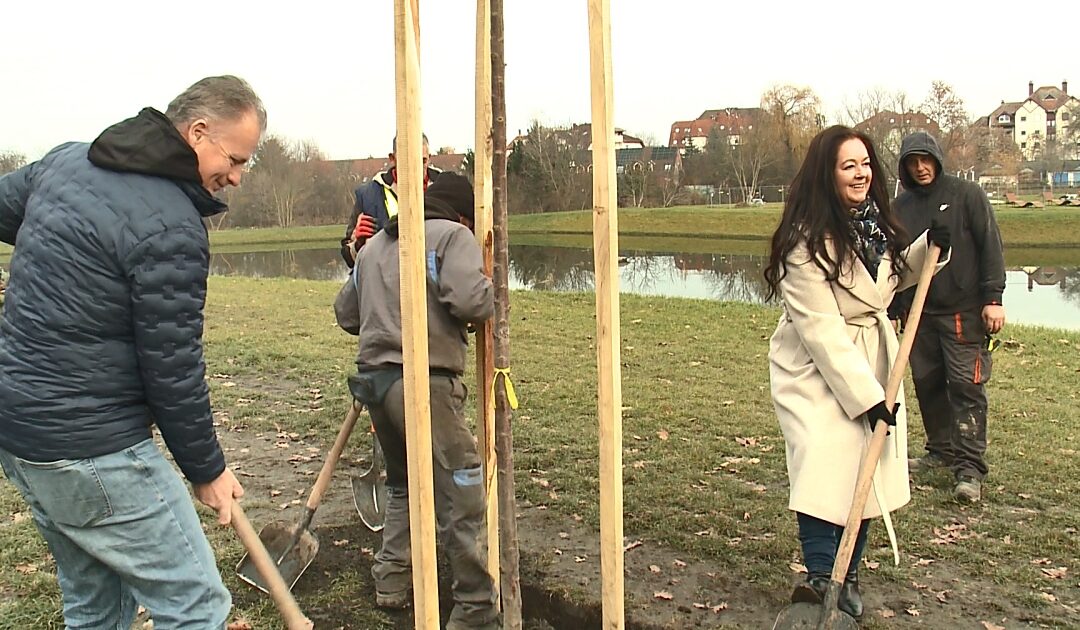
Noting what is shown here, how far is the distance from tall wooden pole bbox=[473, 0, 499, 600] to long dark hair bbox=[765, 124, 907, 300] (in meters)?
1.19

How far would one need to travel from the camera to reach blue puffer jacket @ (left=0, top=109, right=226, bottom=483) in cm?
228

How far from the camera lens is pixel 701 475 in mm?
5605

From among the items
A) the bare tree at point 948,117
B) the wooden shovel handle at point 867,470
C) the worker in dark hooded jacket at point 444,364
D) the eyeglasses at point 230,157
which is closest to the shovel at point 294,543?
the worker in dark hooded jacket at point 444,364

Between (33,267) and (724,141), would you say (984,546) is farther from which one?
(724,141)

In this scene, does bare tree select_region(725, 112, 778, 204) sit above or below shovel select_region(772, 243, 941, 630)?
above

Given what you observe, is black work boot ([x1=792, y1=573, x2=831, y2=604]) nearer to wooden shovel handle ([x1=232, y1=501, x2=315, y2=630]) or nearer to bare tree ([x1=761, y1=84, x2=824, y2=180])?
wooden shovel handle ([x1=232, y1=501, x2=315, y2=630])

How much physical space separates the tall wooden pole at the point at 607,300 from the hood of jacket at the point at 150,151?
1.09m

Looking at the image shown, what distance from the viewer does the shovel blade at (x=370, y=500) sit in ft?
15.6

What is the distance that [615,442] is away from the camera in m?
2.66

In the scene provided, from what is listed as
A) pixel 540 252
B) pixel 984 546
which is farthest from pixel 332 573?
pixel 540 252

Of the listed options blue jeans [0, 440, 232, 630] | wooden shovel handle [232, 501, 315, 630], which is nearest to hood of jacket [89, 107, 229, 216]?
blue jeans [0, 440, 232, 630]

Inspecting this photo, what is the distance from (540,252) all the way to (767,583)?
25.7 meters

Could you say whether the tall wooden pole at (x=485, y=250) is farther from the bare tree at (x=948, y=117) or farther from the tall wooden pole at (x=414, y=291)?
the bare tree at (x=948, y=117)

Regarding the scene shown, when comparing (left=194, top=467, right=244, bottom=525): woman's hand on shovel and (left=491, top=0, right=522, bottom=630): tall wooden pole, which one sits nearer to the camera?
(left=194, top=467, right=244, bottom=525): woman's hand on shovel
